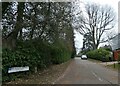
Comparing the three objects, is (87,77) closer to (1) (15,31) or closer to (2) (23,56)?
(2) (23,56)

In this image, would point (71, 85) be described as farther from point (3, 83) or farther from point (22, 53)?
point (22, 53)

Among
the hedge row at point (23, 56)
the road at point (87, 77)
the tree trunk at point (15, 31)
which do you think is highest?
the tree trunk at point (15, 31)

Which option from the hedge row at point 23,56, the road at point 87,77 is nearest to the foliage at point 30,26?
the hedge row at point 23,56

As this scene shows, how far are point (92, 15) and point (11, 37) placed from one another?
71219 millimetres

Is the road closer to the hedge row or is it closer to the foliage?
the hedge row

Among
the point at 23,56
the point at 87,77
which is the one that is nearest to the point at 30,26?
the point at 23,56

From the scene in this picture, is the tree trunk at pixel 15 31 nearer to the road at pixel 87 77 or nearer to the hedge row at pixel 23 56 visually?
the hedge row at pixel 23 56

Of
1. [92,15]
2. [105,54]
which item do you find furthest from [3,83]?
[92,15]

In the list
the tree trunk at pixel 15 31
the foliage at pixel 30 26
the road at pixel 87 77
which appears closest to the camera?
the road at pixel 87 77

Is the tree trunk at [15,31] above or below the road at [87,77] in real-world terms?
above

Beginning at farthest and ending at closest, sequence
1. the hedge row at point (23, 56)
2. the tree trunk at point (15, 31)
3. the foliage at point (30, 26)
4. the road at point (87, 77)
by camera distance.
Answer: the tree trunk at point (15, 31) → the foliage at point (30, 26) → the road at point (87, 77) → the hedge row at point (23, 56)

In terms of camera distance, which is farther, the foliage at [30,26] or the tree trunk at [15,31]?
the tree trunk at [15,31]

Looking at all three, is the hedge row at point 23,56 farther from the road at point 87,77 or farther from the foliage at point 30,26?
the road at point 87,77

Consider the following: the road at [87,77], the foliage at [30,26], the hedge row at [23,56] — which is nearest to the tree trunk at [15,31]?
the foliage at [30,26]
